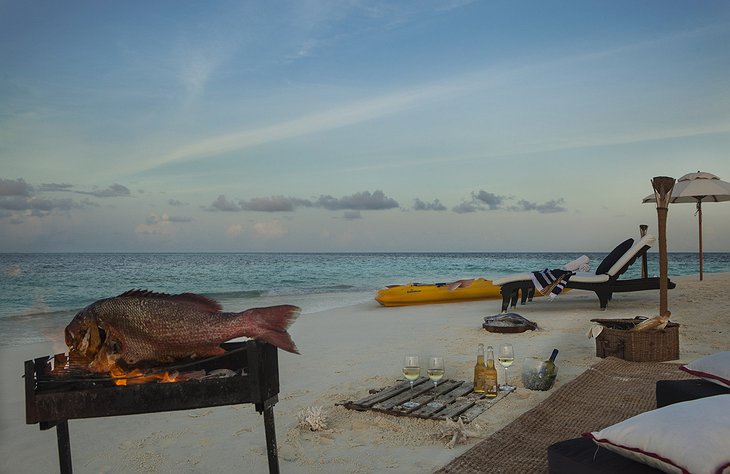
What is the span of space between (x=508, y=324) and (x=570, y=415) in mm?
4318

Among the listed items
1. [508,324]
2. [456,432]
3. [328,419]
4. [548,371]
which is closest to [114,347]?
[328,419]

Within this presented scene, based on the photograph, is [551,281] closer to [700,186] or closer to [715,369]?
[700,186]

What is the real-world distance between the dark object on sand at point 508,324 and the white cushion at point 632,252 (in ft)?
8.38

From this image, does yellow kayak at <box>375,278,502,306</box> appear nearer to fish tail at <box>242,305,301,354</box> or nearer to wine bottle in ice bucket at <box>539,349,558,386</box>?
wine bottle in ice bucket at <box>539,349,558,386</box>

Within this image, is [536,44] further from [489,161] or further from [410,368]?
[410,368]

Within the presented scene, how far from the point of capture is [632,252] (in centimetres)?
995

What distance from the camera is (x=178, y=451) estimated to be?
4137 mm

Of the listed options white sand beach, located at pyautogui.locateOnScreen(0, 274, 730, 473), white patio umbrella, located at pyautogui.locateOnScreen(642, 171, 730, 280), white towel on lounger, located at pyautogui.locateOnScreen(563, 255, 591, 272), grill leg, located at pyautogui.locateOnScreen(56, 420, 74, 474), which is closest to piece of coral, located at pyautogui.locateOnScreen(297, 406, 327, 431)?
white sand beach, located at pyautogui.locateOnScreen(0, 274, 730, 473)

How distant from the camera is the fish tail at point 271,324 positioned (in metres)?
2.73

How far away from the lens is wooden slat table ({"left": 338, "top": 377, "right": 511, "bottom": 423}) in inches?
174

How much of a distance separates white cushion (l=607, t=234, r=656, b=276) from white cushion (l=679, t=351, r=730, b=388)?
6.83 m

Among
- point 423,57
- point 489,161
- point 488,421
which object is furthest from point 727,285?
point 488,421

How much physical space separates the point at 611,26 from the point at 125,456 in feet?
37.8

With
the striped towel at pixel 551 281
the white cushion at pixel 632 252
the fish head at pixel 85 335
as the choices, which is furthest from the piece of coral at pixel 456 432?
the white cushion at pixel 632 252
